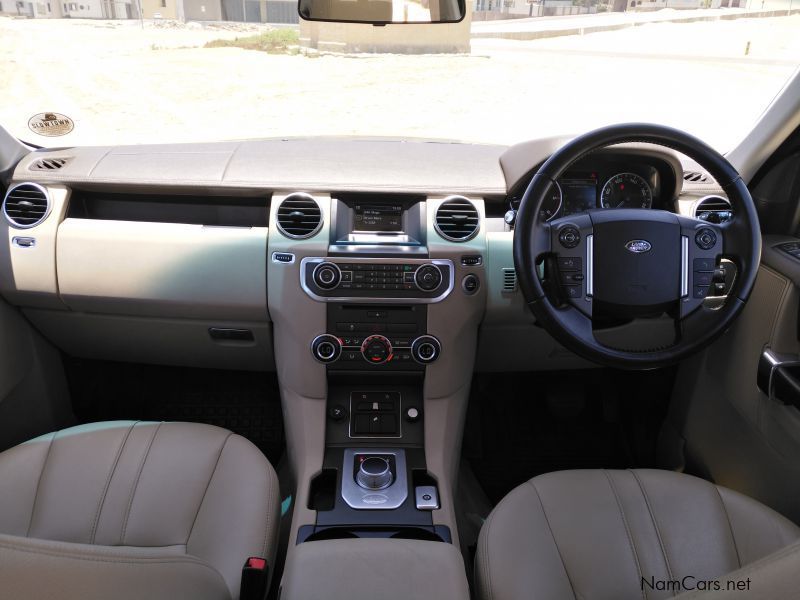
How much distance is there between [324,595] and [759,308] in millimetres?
1615

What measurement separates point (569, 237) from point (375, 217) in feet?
2.35

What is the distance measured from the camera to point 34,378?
2420 mm

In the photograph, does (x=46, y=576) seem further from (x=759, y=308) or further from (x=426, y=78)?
(x=426, y=78)

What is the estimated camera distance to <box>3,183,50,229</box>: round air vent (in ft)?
6.97

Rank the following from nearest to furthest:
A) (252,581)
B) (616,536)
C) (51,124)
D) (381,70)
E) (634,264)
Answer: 1. (252,581)
2. (616,536)
3. (634,264)
4. (51,124)
5. (381,70)

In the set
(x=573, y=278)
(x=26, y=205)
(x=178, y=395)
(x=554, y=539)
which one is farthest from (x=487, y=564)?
(x=26, y=205)

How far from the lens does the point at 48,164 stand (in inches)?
86.8

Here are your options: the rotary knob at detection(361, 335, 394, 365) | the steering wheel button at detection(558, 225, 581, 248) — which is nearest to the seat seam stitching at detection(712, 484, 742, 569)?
the steering wheel button at detection(558, 225, 581, 248)

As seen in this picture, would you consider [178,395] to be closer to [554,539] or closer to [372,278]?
[372,278]

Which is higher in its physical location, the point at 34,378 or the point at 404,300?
the point at 404,300

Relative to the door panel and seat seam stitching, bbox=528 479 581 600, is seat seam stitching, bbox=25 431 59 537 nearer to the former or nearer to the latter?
seat seam stitching, bbox=528 479 581 600

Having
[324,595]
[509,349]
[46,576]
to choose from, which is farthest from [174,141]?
[46,576]

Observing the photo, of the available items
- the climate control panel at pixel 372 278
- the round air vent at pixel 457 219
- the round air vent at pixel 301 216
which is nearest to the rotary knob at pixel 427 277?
the climate control panel at pixel 372 278

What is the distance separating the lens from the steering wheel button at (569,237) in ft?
5.59
